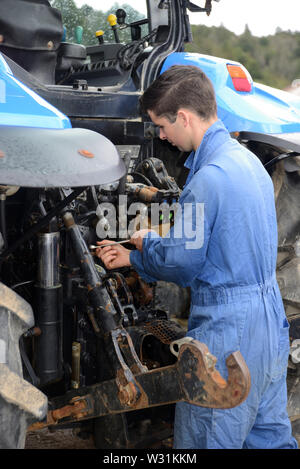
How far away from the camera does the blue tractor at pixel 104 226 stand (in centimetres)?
157

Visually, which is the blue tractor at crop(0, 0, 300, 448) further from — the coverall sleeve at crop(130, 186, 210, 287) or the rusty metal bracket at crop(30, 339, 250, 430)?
the coverall sleeve at crop(130, 186, 210, 287)

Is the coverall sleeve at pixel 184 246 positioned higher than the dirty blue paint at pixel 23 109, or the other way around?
the dirty blue paint at pixel 23 109

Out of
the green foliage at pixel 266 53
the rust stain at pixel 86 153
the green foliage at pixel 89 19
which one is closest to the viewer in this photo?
the rust stain at pixel 86 153

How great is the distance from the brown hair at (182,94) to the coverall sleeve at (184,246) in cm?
34

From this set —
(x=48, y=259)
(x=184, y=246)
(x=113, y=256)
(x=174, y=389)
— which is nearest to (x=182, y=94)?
(x=184, y=246)

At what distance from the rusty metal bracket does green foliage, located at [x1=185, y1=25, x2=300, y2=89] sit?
1071 centimetres

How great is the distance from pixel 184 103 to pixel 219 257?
1.94 ft

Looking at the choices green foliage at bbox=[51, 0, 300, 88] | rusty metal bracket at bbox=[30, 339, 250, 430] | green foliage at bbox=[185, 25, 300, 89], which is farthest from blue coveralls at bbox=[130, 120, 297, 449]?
green foliage at bbox=[185, 25, 300, 89]

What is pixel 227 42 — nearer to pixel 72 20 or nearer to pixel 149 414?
pixel 72 20

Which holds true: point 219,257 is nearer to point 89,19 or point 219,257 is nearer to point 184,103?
point 184,103

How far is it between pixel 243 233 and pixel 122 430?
992 mm

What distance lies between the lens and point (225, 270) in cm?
202

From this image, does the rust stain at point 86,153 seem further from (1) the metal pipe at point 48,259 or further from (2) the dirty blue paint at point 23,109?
(1) the metal pipe at point 48,259

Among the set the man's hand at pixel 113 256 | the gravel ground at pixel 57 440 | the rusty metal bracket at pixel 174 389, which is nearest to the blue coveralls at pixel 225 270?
the man's hand at pixel 113 256
